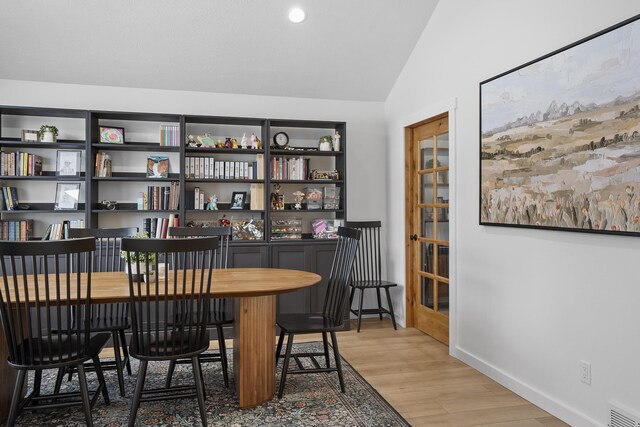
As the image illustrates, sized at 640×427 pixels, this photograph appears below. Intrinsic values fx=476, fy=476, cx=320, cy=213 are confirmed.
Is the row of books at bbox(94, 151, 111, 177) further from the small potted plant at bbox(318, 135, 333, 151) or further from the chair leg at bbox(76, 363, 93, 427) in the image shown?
the chair leg at bbox(76, 363, 93, 427)

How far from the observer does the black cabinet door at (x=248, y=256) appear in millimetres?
4461

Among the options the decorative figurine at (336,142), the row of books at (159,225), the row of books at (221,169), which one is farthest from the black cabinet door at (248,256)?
the decorative figurine at (336,142)

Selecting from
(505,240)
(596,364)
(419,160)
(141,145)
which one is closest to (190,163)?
(141,145)

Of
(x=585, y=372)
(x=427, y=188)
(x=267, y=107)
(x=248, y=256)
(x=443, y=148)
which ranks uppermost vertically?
(x=267, y=107)

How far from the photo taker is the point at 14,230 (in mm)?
4211

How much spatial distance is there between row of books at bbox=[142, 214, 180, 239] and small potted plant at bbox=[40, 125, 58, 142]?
1094 millimetres

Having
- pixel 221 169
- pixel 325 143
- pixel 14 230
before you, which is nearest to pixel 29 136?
pixel 14 230

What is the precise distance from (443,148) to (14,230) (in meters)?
3.84

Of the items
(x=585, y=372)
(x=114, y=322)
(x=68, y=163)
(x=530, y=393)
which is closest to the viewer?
(x=585, y=372)

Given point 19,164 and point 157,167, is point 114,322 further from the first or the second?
point 19,164

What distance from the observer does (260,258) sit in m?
4.52

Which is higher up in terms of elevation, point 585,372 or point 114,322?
point 114,322

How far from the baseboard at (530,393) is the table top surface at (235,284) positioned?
4.66ft

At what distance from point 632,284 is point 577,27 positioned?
137cm
